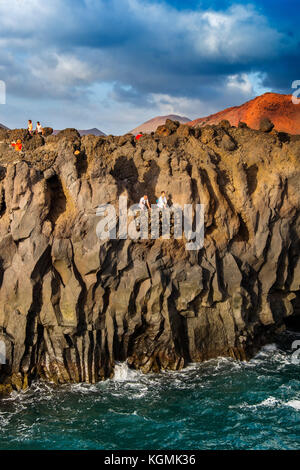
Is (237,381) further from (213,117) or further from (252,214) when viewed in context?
(213,117)

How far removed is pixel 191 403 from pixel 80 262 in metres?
10.1

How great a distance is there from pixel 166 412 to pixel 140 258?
9287 mm

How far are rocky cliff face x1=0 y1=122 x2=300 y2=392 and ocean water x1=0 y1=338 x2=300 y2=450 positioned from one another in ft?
5.14

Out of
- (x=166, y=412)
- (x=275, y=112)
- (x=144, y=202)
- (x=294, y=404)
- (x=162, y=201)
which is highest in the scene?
(x=275, y=112)

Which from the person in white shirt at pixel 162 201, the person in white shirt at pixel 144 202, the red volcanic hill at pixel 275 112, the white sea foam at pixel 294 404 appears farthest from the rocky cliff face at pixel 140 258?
the red volcanic hill at pixel 275 112

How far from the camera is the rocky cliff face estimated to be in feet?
89.6

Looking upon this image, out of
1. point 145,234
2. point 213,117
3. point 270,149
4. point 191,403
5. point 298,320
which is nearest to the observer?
point 191,403

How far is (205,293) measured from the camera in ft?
98.4

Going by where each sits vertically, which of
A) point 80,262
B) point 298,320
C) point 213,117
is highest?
point 213,117

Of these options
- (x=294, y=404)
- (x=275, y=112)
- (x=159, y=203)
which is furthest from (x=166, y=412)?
(x=275, y=112)

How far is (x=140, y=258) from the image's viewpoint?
2902cm

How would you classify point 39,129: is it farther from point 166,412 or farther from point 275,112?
point 275,112

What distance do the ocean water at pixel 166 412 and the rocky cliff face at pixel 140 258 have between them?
1.57 metres
